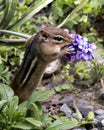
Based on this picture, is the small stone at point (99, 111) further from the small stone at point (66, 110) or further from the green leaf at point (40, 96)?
the green leaf at point (40, 96)

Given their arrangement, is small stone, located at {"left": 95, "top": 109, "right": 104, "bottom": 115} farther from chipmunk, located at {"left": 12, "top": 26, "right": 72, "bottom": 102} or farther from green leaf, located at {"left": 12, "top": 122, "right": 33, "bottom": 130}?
green leaf, located at {"left": 12, "top": 122, "right": 33, "bottom": 130}

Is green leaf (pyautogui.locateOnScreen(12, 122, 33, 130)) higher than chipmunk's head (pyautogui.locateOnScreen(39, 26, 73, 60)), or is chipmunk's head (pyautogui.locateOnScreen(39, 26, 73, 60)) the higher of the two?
chipmunk's head (pyautogui.locateOnScreen(39, 26, 73, 60))

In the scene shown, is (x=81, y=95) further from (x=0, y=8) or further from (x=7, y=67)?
(x=0, y=8)

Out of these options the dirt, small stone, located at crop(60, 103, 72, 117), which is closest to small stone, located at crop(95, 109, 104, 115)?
the dirt

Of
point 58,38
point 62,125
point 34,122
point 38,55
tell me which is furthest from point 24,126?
point 58,38

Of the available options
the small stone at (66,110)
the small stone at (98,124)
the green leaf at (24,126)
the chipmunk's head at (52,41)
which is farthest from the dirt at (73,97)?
the chipmunk's head at (52,41)

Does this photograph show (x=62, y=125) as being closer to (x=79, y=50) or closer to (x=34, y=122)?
(x=34, y=122)

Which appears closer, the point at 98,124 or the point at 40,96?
the point at 40,96
